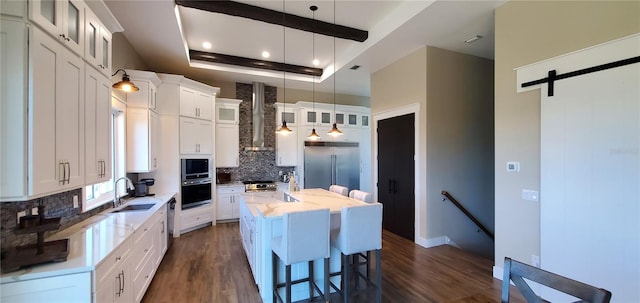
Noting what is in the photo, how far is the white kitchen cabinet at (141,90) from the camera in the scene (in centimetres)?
386

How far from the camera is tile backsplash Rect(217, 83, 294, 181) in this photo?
647cm

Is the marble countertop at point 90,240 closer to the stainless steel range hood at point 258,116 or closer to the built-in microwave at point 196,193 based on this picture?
the built-in microwave at point 196,193

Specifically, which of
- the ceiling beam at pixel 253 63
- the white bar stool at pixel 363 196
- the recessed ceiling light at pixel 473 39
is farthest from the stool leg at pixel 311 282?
the ceiling beam at pixel 253 63

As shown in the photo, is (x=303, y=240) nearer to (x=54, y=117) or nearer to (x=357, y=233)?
(x=357, y=233)

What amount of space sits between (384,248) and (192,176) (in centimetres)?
379

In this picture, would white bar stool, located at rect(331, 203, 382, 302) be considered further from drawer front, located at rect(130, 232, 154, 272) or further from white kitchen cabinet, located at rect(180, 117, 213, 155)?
white kitchen cabinet, located at rect(180, 117, 213, 155)

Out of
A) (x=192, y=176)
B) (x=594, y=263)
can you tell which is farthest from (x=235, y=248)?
(x=594, y=263)

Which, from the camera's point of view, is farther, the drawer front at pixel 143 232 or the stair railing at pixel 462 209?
the stair railing at pixel 462 209

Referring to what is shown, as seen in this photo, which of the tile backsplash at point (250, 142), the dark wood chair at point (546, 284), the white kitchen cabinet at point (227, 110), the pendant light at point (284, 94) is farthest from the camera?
the tile backsplash at point (250, 142)

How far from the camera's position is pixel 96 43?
2.28 meters

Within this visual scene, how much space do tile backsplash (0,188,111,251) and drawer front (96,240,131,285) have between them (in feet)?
1.96

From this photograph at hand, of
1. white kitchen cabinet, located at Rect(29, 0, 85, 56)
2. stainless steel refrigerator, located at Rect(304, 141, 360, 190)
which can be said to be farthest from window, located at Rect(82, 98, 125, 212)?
stainless steel refrigerator, located at Rect(304, 141, 360, 190)

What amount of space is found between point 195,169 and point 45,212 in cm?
302

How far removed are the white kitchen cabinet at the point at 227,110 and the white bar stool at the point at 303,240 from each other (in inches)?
165
